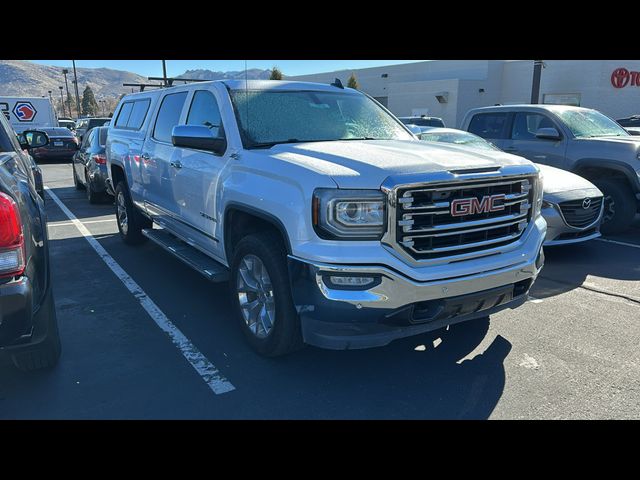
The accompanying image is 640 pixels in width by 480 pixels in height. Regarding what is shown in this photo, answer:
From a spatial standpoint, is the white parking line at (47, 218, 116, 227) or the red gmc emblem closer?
the red gmc emblem

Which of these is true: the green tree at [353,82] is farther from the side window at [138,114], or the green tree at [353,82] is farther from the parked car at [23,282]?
the parked car at [23,282]

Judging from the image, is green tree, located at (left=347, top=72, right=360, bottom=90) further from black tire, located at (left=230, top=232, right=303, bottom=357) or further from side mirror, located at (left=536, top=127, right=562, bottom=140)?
black tire, located at (left=230, top=232, right=303, bottom=357)

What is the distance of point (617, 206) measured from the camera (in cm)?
769

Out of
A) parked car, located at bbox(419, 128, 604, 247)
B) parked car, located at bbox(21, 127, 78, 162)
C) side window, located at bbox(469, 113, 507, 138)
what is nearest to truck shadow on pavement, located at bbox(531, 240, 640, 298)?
parked car, located at bbox(419, 128, 604, 247)

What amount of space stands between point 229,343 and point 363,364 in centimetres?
111

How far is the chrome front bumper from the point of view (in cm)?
303

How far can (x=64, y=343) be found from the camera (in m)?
4.16

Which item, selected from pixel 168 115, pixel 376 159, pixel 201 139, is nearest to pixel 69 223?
pixel 168 115

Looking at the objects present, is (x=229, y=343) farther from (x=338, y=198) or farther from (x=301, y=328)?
(x=338, y=198)

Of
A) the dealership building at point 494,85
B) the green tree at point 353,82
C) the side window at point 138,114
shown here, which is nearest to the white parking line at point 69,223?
the side window at point 138,114

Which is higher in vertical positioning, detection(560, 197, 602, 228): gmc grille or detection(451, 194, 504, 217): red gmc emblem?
detection(451, 194, 504, 217): red gmc emblem

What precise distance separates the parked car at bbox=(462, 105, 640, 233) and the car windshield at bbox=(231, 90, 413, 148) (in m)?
4.27

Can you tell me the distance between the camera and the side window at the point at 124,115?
7.11 metres
